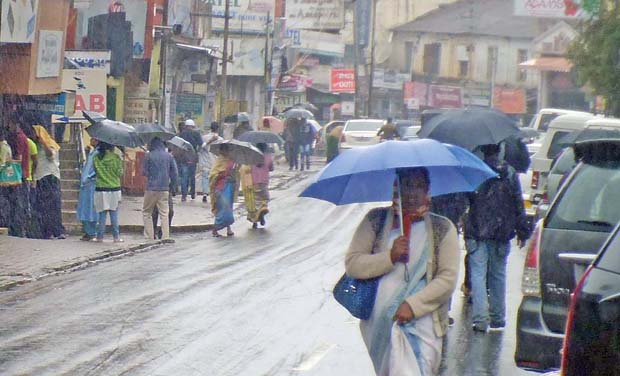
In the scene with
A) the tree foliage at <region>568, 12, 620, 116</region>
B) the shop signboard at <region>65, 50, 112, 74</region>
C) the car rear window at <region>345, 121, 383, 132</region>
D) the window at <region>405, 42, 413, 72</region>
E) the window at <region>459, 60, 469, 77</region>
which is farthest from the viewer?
the window at <region>405, 42, 413, 72</region>

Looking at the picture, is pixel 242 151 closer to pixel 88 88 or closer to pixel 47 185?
pixel 47 185

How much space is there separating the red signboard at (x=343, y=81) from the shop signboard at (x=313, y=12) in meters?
2.69

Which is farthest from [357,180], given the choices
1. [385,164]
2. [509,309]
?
[509,309]

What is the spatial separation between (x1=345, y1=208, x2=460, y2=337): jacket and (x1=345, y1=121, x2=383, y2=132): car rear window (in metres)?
40.2

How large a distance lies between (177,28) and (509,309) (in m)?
21.7

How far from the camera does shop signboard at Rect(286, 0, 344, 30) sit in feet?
Result: 236

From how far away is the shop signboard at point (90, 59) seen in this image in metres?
29.3

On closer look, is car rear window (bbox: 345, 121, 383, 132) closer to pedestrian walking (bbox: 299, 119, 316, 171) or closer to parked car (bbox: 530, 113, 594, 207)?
pedestrian walking (bbox: 299, 119, 316, 171)

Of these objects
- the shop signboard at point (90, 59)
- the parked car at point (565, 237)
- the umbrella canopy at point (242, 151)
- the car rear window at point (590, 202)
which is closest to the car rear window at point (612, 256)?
the parked car at point (565, 237)

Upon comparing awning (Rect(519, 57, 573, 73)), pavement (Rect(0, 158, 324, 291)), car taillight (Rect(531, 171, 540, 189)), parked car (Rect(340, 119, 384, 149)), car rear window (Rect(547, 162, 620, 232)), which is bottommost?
pavement (Rect(0, 158, 324, 291))

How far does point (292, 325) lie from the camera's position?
43.4 ft

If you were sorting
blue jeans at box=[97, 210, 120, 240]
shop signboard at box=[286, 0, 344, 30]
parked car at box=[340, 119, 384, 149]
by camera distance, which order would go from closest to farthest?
1. blue jeans at box=[97, 210, 120, 240]
2. parked car at box=[340, 119, 384, 149]
3. shop signboard at box=[286, 0, 344, 30]

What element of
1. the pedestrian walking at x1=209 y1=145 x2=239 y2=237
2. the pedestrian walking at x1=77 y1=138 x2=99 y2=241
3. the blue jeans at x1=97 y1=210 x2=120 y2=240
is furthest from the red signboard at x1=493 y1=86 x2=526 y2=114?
the blue jeans at x1=97 y1=210 x2=120 y2=240

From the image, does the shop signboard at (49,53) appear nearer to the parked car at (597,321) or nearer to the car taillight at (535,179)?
the car taillight at (535,179)
